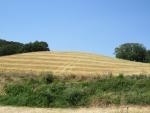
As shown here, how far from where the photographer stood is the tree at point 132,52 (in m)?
106

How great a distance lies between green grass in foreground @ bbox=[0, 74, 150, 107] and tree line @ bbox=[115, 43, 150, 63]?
65503mm

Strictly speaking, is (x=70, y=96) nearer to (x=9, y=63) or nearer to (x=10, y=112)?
(x=10, y=112)

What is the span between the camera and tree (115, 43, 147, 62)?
10631 centimetres

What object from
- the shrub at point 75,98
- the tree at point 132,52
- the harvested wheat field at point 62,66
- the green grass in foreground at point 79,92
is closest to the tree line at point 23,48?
the tree at point 132,52

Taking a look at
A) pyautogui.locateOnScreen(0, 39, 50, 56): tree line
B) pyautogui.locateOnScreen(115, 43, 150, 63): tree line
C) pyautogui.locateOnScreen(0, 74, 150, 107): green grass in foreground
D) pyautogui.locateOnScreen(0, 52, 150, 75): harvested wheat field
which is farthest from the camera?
pyautogui.locateOnScreen(115, 43, 150, 63): tree line

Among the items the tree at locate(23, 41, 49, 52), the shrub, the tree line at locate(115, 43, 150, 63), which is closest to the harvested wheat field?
the shrub

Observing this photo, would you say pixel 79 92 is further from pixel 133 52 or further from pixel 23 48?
pixel 133 52

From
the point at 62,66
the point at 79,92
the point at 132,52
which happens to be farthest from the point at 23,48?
the point at 79,92

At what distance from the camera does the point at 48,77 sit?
125 feet

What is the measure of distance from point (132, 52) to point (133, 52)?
44 centimetres

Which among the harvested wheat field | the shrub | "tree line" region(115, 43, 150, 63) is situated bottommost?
the shrub

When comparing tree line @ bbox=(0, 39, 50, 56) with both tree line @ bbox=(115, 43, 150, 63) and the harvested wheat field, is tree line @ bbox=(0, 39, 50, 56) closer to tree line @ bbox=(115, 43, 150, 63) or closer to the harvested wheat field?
tree line @ bbox=(115, 43, 150, 63)

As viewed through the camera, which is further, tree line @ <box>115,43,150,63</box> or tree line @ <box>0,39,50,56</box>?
tree line @ <box>115,43,150,63</box>

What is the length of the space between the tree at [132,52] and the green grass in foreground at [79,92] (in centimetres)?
6829
